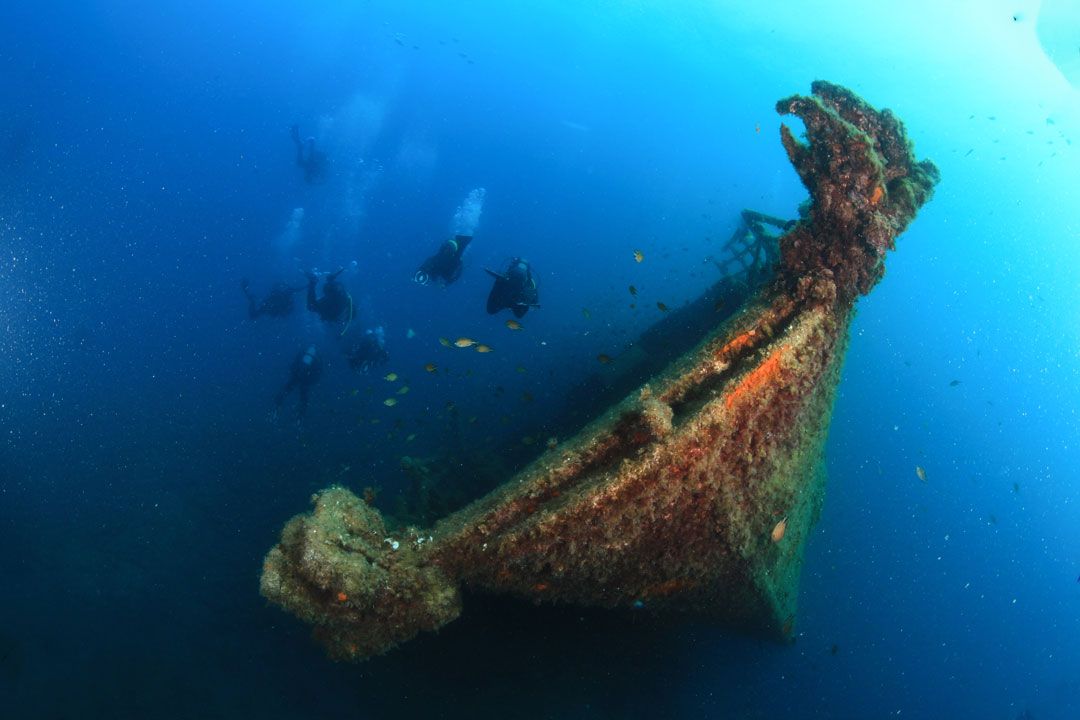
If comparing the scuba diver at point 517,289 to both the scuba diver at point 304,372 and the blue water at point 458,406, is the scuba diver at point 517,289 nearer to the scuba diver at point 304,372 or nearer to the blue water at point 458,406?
the blue water at point 458,406

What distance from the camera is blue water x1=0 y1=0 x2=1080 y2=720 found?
768cm

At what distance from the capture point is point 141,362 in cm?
1781

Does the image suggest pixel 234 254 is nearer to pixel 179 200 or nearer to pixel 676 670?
pixel 179 200

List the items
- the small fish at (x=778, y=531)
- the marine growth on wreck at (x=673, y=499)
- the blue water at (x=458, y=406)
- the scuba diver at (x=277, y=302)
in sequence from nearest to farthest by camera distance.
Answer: the marine growth on wreck at (x=673, y=499) → the small fish at (x=778, y=531) → the blue water at (x=458, y=406) → the scuba diver at (x=277, y=302)

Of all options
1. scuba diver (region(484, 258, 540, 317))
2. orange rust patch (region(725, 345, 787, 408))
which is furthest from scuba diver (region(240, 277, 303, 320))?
orange rust patch (region(725, 345, 787, 408))

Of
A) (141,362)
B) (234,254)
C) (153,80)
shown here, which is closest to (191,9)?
(153,80)

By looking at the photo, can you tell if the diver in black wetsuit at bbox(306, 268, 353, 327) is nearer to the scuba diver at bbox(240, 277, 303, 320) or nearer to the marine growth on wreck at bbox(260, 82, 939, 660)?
the scuba diver at bbox(240, 277, 303, 320)

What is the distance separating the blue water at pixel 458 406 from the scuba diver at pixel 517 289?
1.88 meters

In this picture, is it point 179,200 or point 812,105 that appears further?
point 179,200

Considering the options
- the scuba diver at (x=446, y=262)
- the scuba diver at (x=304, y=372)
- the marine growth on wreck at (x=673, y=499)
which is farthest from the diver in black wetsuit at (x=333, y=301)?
the marine growth on wreck at (x=673, y=499)

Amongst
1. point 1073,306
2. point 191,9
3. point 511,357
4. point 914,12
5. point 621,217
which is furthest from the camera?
point 191,9

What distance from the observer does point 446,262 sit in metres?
10.9

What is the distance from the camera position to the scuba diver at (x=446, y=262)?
10.8 m

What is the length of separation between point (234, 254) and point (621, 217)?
28607 millimetres
